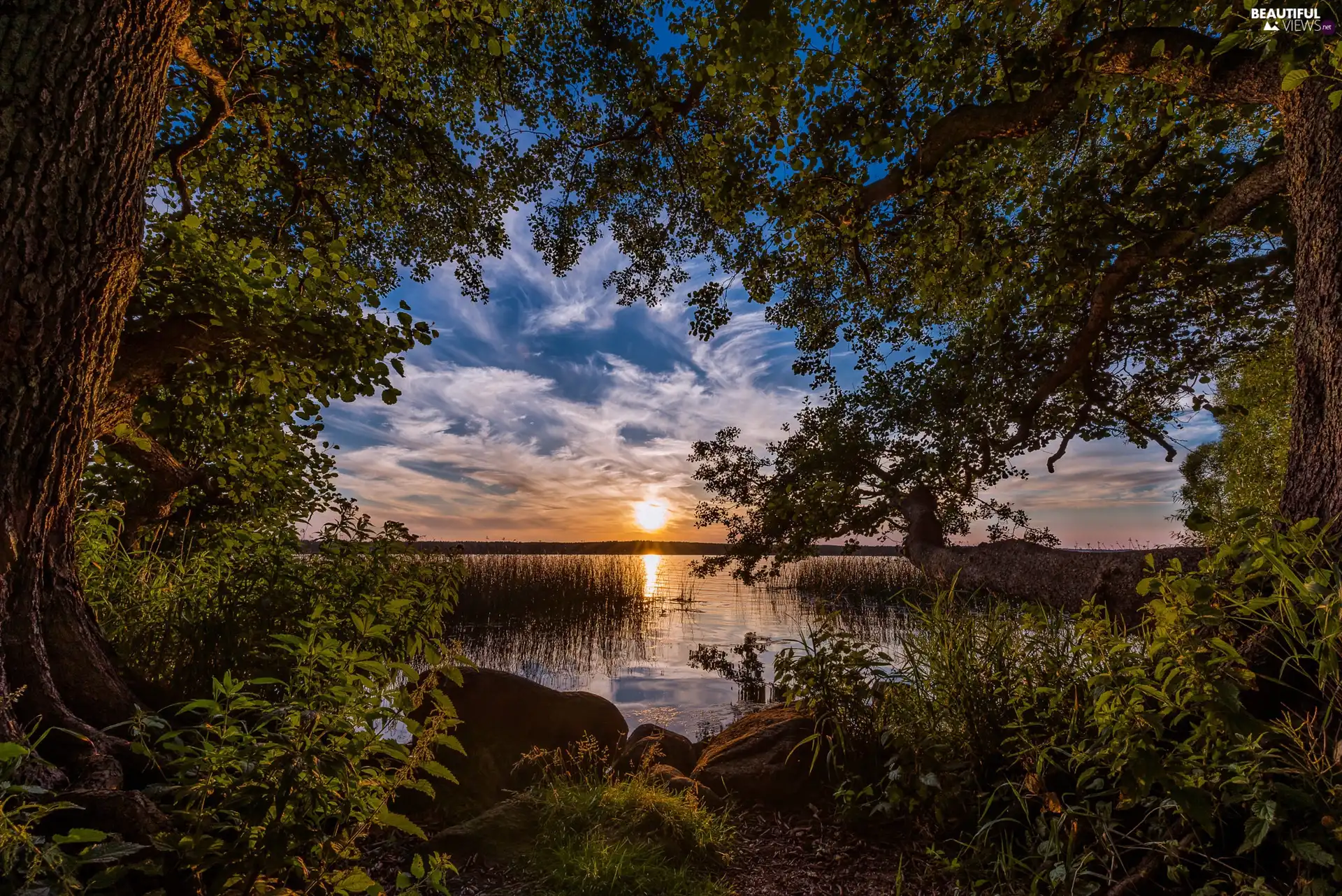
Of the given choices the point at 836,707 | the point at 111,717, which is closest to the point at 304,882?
the point at 111,717

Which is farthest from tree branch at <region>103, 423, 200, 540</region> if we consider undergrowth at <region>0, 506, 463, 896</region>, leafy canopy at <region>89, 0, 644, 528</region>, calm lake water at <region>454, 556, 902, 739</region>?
calm lake water at <region>454, 556, 902, 739</region>

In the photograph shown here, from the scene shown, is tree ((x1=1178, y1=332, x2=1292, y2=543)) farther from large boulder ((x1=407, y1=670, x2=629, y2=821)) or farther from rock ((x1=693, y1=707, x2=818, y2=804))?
large boulder ((x1=407, y1=670, x2=629, y2=821))

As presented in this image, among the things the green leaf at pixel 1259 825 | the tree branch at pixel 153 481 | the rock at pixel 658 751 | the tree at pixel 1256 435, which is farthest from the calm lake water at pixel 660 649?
the tree at pixel 1256 435

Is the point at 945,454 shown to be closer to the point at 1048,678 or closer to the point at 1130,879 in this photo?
the point at 1048,678

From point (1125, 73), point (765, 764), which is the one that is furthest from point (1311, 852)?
point (1125, 73)

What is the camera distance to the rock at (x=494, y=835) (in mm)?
3127

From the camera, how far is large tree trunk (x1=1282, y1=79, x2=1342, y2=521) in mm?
2727

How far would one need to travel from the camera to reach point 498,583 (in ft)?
47.0

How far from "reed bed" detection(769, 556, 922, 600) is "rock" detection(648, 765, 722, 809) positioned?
11.4 m

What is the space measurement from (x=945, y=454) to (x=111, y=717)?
8.76 m

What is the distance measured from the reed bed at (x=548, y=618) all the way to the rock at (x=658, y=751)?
13.7 ft

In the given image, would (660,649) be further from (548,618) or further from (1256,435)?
(1256,435)

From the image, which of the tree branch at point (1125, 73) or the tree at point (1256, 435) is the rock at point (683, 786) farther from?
the tree at point (1256, 435)

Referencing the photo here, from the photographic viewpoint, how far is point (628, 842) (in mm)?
3098
